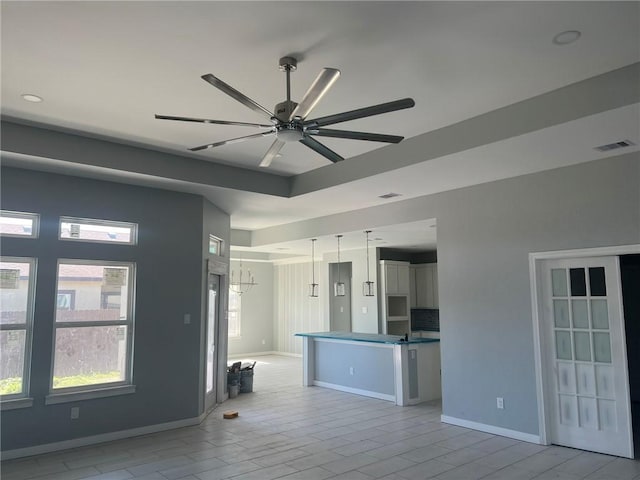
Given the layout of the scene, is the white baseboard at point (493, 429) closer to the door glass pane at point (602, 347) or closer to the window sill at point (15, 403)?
the door glass pane at point (602, 347)

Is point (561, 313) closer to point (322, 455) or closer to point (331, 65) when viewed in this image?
point (322, 455)

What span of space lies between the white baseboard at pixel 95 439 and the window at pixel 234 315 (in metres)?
6.17

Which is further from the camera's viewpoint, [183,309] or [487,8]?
[183,309]

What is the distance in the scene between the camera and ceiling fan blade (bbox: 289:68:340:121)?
239cm

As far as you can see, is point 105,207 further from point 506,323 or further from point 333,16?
point 506,323

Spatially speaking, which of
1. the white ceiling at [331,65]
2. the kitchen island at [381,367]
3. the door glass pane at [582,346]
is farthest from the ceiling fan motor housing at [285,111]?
the kitchen island at [381,367]

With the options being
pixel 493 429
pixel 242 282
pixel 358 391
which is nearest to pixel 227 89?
pixel 493 429

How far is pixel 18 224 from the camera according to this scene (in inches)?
183

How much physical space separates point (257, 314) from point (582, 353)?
352 inches

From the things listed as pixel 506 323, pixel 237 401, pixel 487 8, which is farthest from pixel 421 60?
pixel 237 401

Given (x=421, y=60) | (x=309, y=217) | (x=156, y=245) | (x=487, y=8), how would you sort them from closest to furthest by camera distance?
(x=487, y=8) → (x=421, y=60) → (x=156, y=245) → (x=309, y=217)

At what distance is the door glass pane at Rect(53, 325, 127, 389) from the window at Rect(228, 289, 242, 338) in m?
6.67

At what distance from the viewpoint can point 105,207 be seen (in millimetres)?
5145

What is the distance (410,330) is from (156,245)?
6.29 metres
